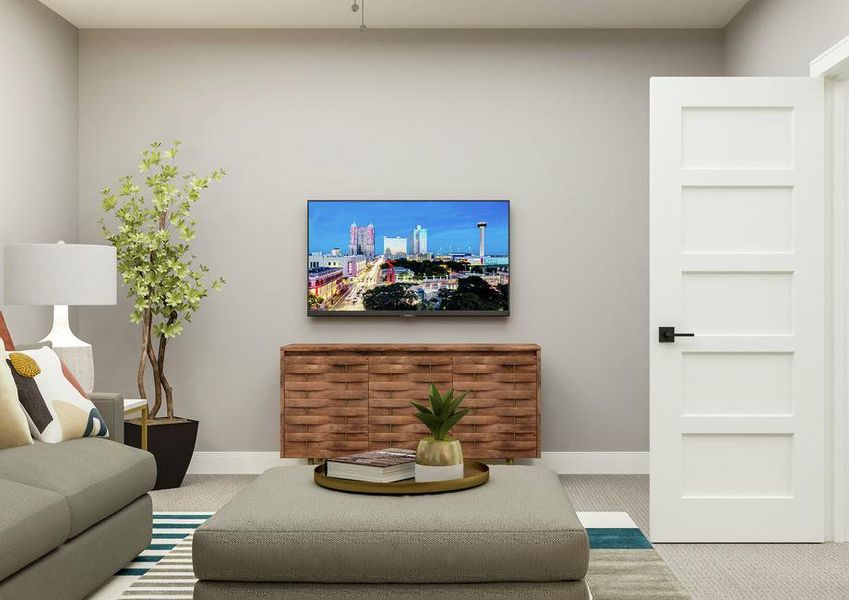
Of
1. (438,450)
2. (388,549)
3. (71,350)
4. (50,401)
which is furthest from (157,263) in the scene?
(388,549)

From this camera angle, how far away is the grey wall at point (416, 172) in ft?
17.8

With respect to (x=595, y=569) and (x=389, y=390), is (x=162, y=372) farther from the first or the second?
(x=595, y=569)

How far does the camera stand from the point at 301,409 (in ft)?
16.3

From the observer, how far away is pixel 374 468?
8.96 ft

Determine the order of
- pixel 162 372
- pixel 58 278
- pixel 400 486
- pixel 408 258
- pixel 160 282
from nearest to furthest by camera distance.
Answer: pixel 400 486
pixel 58 278
pixel 160 282
pixel 162 372
pixel 408 258

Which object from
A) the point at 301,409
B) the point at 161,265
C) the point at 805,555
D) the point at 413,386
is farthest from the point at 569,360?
the point at 161,265

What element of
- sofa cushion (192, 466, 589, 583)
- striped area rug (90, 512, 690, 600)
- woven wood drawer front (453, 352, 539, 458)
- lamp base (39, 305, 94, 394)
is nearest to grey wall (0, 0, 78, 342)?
lamp base (39, 305, 94, 394)

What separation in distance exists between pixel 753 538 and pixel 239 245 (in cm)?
344

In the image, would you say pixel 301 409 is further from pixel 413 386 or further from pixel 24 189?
pixel 24 189

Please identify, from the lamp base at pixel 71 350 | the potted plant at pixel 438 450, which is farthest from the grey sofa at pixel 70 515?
the potted plant at pixel 438 450

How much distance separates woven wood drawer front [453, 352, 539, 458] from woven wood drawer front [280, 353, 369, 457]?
585 mm

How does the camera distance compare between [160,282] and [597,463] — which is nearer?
[160,282]

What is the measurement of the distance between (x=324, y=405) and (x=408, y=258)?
109 centimetres

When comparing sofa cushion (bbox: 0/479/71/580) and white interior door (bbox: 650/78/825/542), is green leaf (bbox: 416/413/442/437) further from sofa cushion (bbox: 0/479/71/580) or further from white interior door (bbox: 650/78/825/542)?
white interior door (bbox: 650/78/825/542)
